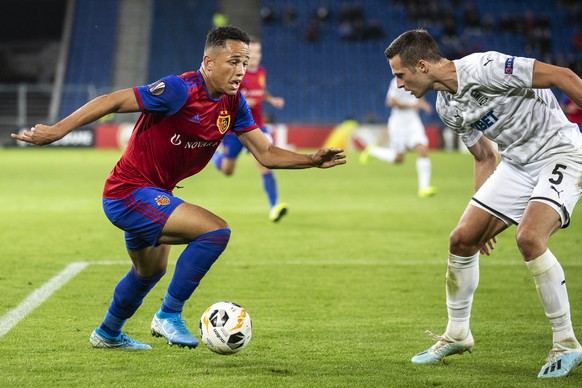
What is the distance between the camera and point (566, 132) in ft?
19.2

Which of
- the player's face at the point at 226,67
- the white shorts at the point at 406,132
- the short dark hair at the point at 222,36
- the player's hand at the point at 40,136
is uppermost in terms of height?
the short dark hair at the point at 222,36

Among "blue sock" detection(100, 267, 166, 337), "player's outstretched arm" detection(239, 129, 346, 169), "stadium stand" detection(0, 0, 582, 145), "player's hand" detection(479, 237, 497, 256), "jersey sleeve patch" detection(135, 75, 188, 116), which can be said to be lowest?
"stadium stand" detection(0, 0, 582, 145)

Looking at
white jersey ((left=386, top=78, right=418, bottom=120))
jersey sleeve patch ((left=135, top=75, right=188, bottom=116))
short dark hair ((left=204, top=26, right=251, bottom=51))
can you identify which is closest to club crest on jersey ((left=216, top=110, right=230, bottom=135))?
jersey sleeve patch ((left=135, top=75, right=188, bottom=116))

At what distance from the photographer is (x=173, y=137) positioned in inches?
228

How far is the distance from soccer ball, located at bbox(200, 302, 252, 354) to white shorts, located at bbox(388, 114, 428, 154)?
12.5 meters

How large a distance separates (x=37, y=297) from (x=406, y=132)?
37.4 ft

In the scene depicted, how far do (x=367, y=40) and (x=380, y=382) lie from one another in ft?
120

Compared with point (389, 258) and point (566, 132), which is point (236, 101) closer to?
point (566, 132)

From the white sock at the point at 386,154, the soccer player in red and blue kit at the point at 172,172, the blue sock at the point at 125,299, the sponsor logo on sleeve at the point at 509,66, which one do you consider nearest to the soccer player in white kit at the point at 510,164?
the sponsor logo on sleeve at the point at 509,66

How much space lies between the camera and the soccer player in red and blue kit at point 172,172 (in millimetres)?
5641

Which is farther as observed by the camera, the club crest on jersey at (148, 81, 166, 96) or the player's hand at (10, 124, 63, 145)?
the club crest on jersey at (148, 81, 166, 96)

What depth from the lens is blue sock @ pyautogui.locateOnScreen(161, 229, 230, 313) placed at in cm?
565

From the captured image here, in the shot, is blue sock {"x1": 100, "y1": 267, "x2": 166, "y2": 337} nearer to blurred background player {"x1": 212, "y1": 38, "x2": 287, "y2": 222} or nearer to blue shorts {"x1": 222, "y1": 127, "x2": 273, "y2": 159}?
blurred background player {"x1": 212, "y1": 38, "x2": 287, "y2": 222}

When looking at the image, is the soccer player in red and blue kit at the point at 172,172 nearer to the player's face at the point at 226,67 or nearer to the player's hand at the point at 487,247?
the player's face at the point at 226,67
